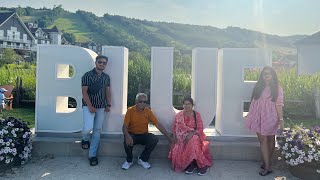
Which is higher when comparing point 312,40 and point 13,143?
point 312,40

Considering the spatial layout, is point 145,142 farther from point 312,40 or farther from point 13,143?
point 312,40

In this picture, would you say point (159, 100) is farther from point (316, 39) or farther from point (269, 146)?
point (316, 39)

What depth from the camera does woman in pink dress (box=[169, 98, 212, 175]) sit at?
188 inches

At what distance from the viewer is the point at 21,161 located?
495 centimetres

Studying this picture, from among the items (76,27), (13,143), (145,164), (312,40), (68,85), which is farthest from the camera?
(76,27)

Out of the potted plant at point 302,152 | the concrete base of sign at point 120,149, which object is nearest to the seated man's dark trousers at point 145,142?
the concrete base of sign at point 120,149

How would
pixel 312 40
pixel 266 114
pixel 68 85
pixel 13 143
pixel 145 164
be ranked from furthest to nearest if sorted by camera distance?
pixel 312 40 < pixel 68 85 < pixel 145 164 < pixel 266 114 < pixel 13 143

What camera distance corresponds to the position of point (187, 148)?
479 cm

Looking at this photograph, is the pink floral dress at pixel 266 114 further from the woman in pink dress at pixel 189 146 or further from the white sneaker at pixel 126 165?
the white sneaker at pixel 126 165

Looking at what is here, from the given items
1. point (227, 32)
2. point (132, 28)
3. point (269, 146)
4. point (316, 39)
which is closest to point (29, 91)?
point (269, 146)

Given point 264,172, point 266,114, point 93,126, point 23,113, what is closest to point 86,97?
point 93,126

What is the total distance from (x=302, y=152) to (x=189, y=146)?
159cm

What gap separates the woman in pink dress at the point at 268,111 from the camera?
15.7ft

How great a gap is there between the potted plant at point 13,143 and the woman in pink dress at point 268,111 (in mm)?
3575
